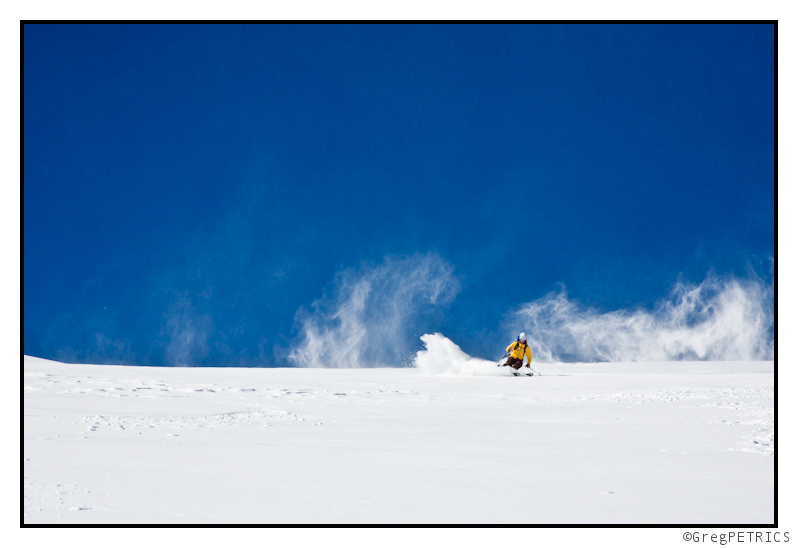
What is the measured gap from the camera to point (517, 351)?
21516mm

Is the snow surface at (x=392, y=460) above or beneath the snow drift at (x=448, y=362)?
beneath

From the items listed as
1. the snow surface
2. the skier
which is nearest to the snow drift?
the skier

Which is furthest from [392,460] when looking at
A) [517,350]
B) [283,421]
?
[517,350]

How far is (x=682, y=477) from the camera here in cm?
538

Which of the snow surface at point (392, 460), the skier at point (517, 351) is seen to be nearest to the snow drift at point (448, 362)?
the skier at point (517, 351)

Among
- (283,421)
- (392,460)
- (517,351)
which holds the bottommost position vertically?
(392,460)

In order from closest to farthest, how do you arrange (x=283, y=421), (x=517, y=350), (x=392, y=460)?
(x=392, y=460) < (x=283, y=421) < (x=517, y=350)

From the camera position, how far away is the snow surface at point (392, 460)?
4.47 meters

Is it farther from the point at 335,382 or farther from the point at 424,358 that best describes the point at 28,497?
the point at 424,358

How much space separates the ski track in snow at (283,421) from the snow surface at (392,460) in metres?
0.03

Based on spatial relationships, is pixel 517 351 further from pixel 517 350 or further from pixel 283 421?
pixel 283 421

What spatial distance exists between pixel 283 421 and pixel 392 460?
123 inches

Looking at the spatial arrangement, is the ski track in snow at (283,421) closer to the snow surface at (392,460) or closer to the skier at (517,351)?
the snow surface at (392,460)

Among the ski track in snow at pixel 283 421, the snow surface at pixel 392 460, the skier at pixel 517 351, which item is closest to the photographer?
the snow surface at pixel 392 460
